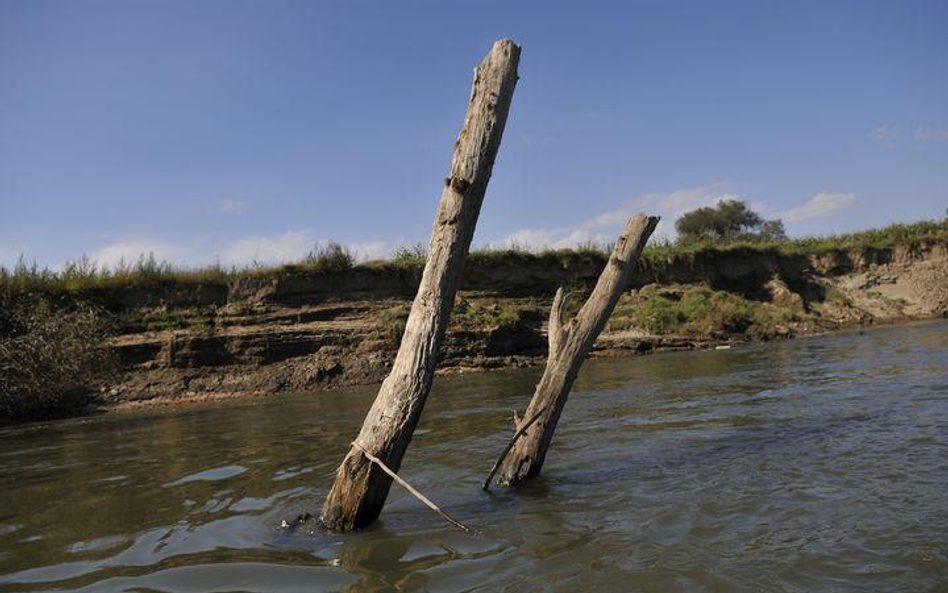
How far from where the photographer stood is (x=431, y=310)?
14.2ft

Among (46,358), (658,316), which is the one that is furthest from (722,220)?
(46,358)

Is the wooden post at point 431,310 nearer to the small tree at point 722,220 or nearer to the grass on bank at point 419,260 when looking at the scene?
the grass on bank at point 419,260

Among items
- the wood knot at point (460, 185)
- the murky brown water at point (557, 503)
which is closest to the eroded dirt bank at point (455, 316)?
the murky brown water at point (557, 503)

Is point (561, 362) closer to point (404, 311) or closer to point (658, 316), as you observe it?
point (404, 311)

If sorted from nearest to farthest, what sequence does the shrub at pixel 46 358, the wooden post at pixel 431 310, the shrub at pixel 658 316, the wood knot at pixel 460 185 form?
the wooden post at pixel 431 310, the wood knot at pixel 460 185, the shrub at pixel 46 358, the shrub at pixel 658 316

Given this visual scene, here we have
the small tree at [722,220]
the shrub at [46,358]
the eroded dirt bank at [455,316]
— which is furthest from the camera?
the small tree at [722,220]

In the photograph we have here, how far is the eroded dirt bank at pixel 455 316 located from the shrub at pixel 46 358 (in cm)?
60

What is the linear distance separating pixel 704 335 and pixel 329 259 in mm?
10827

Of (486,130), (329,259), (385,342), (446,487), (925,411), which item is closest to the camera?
(486,130)

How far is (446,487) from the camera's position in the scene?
5371mm

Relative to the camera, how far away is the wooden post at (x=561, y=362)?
5367 mm

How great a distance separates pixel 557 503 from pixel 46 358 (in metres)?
12.1

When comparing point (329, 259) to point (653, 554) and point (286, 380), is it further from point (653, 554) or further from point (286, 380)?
point (653, 554)

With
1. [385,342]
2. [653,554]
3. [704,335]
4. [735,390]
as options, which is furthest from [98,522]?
[704,335]
